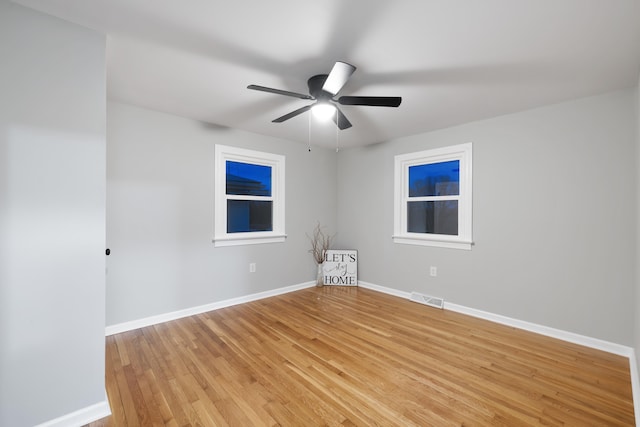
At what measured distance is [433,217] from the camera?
3.82 m

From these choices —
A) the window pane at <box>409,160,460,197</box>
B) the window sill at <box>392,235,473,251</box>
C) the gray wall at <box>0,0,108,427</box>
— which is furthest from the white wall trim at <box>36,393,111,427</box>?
the window pane at <box>409,160,460,197</box>

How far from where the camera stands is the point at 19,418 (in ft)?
4.86

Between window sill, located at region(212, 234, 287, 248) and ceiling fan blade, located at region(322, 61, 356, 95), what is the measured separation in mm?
2353

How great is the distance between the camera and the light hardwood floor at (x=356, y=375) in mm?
1694

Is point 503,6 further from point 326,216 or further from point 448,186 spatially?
point 326,216

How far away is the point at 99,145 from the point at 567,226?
3.94m

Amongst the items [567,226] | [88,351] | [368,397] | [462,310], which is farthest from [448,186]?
[88,351]

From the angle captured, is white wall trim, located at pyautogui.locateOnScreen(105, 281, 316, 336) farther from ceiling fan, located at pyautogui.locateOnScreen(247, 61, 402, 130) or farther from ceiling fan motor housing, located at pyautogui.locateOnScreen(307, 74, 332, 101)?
ceiling fan motor housing, located at pyautogui.locateOnScreen(307, 74, 332, 101)

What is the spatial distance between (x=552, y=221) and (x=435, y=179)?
1.37 meters

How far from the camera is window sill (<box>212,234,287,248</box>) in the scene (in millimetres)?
3537

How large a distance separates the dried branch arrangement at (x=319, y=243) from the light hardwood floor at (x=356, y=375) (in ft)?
5.02

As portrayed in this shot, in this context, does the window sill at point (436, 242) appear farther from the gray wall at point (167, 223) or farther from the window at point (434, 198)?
the gray wall at point (167, 223)

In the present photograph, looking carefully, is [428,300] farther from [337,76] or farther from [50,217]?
[50,217]

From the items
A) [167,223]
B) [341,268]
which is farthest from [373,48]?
[341,268]
